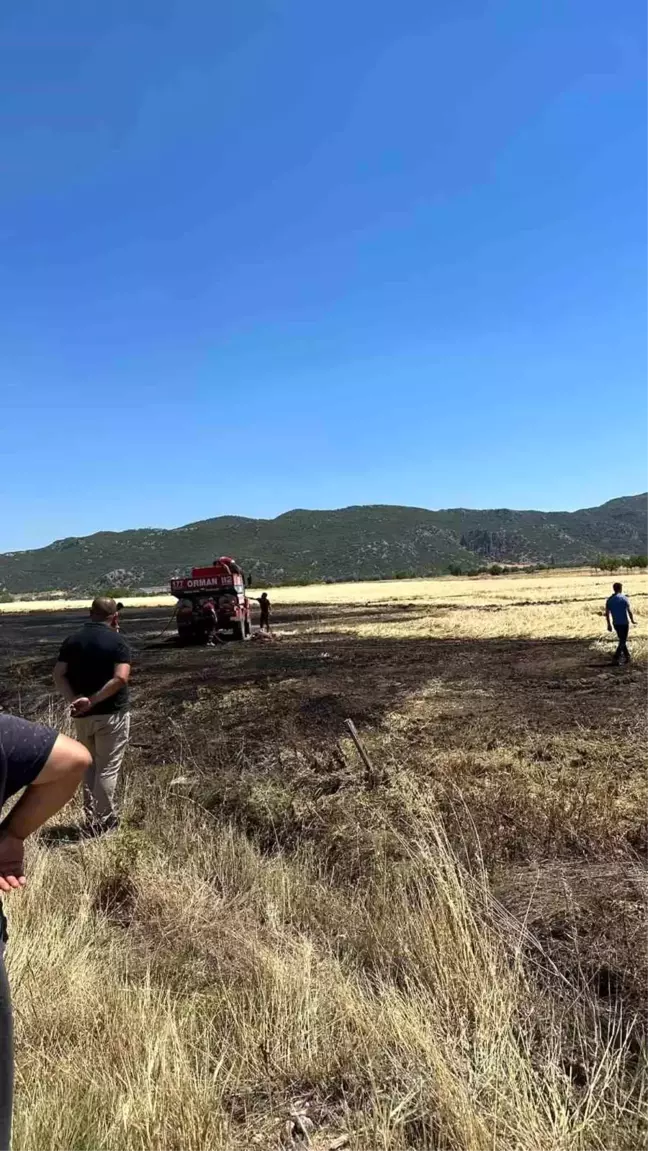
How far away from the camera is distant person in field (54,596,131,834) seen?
6941 millimetres

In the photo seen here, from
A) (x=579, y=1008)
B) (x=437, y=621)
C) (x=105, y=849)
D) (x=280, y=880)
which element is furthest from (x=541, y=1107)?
(x=437, y=621)

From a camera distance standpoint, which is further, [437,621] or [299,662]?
[437,621]

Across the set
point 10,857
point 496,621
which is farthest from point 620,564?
point 10,857

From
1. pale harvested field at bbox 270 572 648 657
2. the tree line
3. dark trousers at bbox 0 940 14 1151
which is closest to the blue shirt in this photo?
pale harvested field at bbox 270 572 648 657

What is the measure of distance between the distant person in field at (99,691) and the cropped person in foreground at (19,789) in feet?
13.2

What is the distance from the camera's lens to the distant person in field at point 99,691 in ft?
22.8

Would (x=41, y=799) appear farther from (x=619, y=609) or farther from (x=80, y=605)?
(x=80, y=605)

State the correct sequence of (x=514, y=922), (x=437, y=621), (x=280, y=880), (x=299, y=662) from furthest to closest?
1. (x=437, y=621)
2. (x=299, y=662)
3. (x=280, y=880)
4. (x=514, y=922)

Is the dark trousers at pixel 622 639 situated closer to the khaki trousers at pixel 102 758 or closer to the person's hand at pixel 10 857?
the khaki trousers at pixel 102 758

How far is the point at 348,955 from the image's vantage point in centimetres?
406

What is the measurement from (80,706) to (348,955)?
3570mm

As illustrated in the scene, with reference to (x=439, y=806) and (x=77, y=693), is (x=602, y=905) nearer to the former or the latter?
(x=439, y=806)

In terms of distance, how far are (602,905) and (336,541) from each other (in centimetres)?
19207

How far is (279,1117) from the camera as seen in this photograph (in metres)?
2.90
